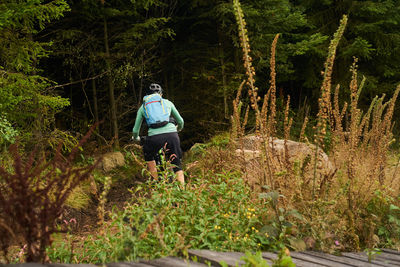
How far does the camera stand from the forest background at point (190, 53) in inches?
413

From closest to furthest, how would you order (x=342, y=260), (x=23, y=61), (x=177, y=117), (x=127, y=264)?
(x=127, y=264) → (x=342, y=260) → (x=177, y=117) → (x=23, y=61)

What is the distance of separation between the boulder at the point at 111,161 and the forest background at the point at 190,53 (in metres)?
0.54

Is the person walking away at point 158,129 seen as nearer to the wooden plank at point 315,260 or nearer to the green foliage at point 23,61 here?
the green foliage at point 23,61

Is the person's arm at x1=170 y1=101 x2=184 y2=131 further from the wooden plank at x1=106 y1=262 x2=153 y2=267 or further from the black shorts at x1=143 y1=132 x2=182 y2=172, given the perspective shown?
the wooden plank at x1=106 y1=262 x2=153 y2=267

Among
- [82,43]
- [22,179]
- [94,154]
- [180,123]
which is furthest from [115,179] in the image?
[22,179]

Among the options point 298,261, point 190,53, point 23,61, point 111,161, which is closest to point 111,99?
point 111,161

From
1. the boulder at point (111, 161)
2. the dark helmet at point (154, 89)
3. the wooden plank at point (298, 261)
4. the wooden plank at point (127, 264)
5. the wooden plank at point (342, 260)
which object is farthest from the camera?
the boulder at point (111, 161)

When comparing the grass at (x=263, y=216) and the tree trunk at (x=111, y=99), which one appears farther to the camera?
the tree trunk at (x=111, y=99)

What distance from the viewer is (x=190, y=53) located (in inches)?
477

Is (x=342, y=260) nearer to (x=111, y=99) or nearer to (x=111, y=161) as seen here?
(x=111, y=161)

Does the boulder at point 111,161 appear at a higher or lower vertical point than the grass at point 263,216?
lower

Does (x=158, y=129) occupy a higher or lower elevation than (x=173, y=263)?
higher

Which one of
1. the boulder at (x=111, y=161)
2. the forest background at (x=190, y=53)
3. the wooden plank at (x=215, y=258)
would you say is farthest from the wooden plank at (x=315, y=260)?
the forest background at (x=190, y=53)

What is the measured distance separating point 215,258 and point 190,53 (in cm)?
1009
